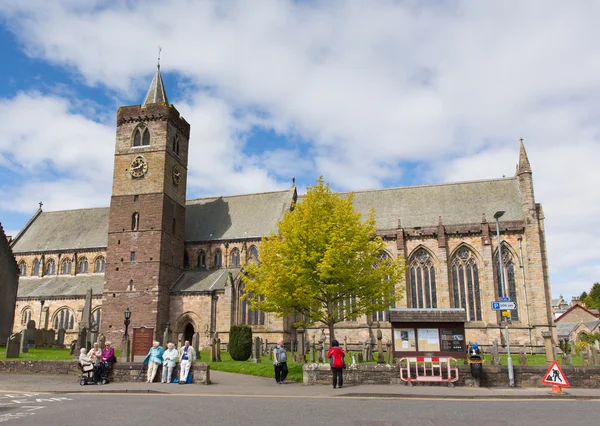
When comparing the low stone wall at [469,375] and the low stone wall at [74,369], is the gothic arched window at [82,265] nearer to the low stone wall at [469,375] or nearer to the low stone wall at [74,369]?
the low stone wall at [74,369]

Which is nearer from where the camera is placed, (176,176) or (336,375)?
(336,375)

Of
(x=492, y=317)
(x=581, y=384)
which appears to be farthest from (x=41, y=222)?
(x=581, y=384)

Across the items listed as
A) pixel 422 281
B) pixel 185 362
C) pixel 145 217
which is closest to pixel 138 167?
pixel 145 217

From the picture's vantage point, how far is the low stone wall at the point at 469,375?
16703 mm

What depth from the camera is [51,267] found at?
50000mm

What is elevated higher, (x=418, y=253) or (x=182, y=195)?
(x=182, y=195)

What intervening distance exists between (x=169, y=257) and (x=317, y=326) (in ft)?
46.2

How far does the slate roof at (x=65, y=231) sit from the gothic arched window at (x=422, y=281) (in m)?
29.5

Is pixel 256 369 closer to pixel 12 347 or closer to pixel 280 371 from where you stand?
pixel 280 371

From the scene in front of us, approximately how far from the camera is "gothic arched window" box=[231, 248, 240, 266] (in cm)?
4486

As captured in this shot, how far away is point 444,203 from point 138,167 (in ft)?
89.5

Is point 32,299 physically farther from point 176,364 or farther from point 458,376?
point 458,376

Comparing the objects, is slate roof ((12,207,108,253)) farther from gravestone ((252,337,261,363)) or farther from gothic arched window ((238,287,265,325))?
gravestone ((252,337,261,363))

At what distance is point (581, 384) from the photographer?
16.7 m
